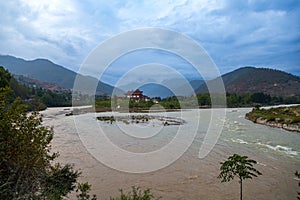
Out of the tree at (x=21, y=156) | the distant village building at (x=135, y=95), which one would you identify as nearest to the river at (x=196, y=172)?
the tree at (x=21, y=156)

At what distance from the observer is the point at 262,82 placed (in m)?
117

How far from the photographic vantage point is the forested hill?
104312mm

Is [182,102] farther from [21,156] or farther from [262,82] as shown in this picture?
[21,156]

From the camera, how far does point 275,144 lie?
18922 mm

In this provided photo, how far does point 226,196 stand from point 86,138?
1475cm

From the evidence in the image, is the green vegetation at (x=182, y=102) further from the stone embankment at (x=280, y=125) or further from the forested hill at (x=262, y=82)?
the stone embankment at (x=280, y=125)

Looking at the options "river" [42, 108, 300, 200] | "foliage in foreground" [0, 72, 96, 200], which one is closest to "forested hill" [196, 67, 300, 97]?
"river" [42, 108, 300, 200]

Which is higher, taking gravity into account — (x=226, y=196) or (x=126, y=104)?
(x=126, y=104)

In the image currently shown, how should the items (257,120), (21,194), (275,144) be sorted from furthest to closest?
(257,120) < (275,144) < (21,194)

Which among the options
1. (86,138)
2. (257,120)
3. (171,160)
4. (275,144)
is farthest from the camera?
(257,120)

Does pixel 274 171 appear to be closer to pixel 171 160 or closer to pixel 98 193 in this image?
pixel 171 160

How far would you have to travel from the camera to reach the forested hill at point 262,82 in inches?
4107

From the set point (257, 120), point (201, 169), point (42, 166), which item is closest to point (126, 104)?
point (257, 120)

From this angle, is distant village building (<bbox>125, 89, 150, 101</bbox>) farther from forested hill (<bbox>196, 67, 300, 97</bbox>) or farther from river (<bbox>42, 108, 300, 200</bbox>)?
river (<bbox>42, 108, 300, 200</bbox>)
